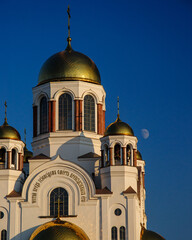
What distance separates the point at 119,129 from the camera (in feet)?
147

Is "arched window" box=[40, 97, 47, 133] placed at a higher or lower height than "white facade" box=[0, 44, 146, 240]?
higher

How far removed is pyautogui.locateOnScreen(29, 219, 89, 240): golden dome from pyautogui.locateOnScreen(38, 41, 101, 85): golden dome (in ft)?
33.6

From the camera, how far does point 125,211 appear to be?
43.4m

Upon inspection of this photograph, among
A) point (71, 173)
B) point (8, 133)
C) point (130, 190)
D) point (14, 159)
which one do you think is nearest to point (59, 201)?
point (71, 173)

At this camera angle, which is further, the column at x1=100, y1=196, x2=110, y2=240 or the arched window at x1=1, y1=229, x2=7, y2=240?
the arched window at x1=1, y1=229, x2=7, y2=240

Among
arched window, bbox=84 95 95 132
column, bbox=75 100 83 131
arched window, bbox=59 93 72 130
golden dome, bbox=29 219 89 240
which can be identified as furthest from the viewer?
arched window, bbox=84 95 95 132

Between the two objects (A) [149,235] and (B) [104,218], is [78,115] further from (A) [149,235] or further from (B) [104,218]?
(A) [149,235]

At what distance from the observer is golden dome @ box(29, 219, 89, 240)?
41.0 metres

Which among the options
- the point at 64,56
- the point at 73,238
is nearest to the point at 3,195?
the point at 73,238

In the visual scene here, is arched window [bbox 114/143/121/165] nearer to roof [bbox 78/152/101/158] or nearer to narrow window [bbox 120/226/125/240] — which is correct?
roof [bbox 78/152/101/158]

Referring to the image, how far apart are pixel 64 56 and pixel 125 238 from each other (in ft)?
43.5

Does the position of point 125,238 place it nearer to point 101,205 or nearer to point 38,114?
point 101,205

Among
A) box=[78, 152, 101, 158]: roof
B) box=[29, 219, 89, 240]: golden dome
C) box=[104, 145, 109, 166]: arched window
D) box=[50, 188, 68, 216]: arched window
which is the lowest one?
box=[29, 219, 89, 240]: golden dome

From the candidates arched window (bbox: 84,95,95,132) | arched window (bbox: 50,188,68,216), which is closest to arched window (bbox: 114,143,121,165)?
arched window (bbox: 84,95,95,132)
